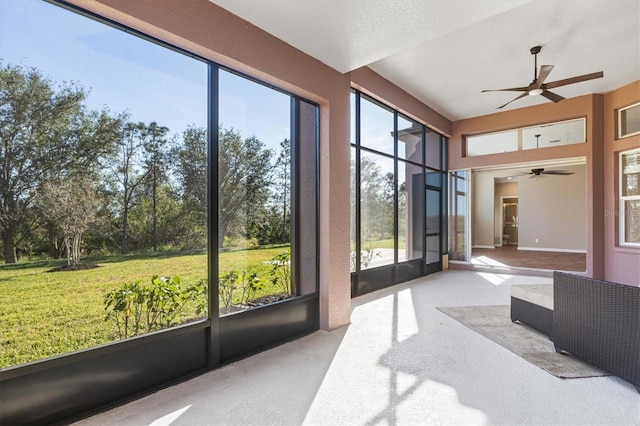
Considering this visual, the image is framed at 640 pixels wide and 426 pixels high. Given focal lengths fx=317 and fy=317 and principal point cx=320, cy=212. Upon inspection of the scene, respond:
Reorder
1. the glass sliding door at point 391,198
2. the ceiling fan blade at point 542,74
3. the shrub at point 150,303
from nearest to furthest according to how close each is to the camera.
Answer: the shrub at point 150,303 → the ceiling fan blade at point 542,74 → the glass sliding door at point 391,198

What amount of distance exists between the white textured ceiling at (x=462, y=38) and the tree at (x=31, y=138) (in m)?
1.40

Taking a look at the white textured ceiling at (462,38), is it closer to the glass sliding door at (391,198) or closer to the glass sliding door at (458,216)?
the glass sliding door at (391,198)

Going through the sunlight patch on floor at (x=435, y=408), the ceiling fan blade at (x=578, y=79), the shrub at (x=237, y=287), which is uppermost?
the ceiling fan blade at (x=578, y=79)

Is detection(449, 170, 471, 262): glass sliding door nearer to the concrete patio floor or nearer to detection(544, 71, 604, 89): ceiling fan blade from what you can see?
detection(544, 71, 604, 89): ceiling fan blade

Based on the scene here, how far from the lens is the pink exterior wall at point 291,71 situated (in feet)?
7.33

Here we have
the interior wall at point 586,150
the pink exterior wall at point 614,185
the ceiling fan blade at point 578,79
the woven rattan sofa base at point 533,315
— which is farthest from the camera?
the interior wall at point 586,150

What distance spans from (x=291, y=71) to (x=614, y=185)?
6278mm

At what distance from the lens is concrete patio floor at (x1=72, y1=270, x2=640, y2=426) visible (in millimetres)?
1995

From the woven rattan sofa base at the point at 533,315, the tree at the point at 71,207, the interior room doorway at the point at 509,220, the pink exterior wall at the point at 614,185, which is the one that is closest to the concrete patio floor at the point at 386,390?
the woven rattan sofa base at the point at 533,315

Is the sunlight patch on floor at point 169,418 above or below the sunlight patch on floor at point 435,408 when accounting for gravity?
above

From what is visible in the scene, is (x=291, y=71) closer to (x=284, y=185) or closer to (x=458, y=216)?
(x=284, y=185)

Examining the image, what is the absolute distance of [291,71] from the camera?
3154 mm

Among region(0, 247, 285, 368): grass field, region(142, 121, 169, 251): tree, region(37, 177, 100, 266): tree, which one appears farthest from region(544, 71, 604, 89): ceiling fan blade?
region(37, 177, 100, 266): tree

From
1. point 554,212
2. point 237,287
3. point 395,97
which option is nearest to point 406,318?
point 237,287
